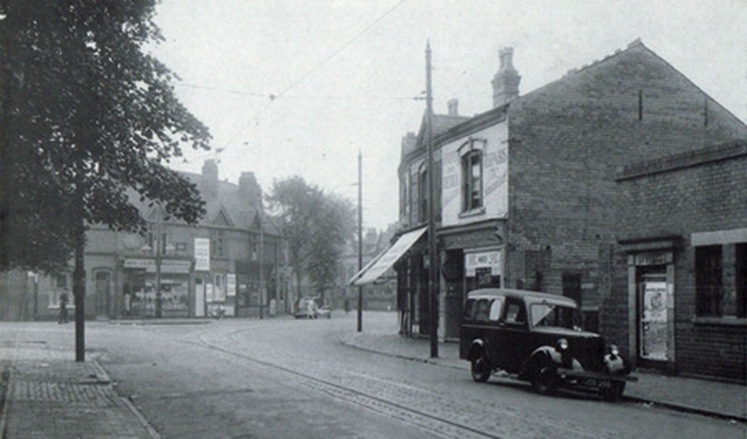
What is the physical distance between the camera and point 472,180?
1064 inches

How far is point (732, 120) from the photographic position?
27.2 m

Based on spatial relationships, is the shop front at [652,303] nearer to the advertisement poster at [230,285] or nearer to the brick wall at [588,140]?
the brick wall at [588,140]

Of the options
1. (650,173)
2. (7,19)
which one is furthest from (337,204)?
(7,19)

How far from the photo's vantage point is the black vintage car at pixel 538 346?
13.9 meters

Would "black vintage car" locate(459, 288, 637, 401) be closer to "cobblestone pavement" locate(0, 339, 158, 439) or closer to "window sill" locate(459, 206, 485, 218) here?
"cobblestone pavement" locate(0, 339, 158, 439)

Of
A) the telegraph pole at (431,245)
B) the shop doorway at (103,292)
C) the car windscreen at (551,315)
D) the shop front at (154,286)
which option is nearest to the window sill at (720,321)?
the car windscreen at (551,315)

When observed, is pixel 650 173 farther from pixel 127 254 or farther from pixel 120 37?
pixel 127 254

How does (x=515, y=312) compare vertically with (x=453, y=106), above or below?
below

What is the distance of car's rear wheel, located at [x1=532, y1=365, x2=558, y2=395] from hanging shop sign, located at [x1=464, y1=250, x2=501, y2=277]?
10.6 m

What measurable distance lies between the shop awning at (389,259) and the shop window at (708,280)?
533 inches

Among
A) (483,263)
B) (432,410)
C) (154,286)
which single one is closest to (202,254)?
(154,286)

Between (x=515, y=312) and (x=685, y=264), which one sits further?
(x=685, y=264)

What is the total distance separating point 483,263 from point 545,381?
1187 centimetres

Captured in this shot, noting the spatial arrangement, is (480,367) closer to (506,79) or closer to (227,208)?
(506,79)
